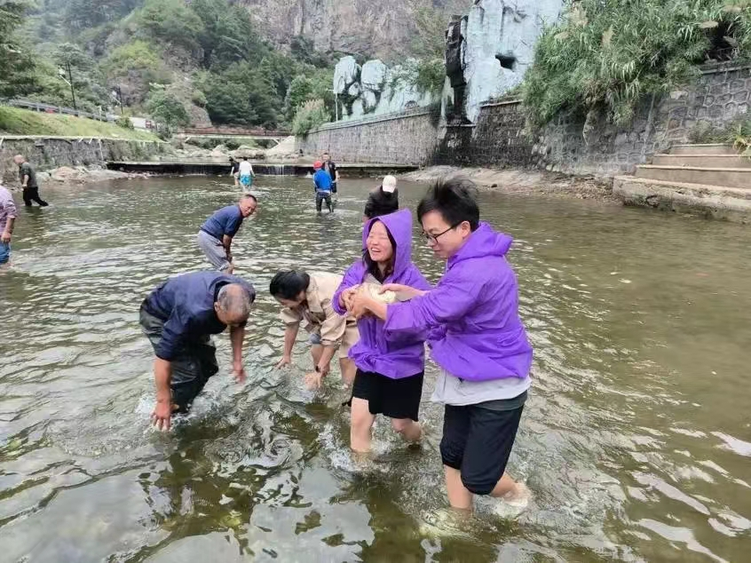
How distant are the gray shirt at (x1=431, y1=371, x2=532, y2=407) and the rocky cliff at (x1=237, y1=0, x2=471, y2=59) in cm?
11321

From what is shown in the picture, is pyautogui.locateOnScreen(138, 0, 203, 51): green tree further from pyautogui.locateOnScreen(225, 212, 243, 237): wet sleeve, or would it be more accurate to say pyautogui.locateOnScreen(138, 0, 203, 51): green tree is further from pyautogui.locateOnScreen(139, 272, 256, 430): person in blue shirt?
pyautogui.locateOnScreen(139, 272, 256, 430): person in blue shirt

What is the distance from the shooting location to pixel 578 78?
17.0 m

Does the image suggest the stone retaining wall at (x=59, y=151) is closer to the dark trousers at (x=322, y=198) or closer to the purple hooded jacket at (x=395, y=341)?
the dark trousers at (x=322, y=198)

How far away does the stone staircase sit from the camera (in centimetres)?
1098

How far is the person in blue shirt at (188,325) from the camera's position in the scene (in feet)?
9.46

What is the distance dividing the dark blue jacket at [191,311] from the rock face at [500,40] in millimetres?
24598

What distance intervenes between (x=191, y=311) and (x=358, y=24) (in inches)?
4611

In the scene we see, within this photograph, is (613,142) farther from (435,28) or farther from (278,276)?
(435,28)

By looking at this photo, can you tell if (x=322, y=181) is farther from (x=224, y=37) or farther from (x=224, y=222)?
(x=224, y=37)

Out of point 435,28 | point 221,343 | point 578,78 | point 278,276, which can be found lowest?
point 221,343

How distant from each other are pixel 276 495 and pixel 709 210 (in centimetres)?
1239

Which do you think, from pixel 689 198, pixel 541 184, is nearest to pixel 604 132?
pixel 541 184

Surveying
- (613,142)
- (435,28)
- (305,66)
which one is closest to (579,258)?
(613,142)

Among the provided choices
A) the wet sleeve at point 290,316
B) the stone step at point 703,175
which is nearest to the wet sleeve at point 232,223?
the wet sleeve at point 290,316
